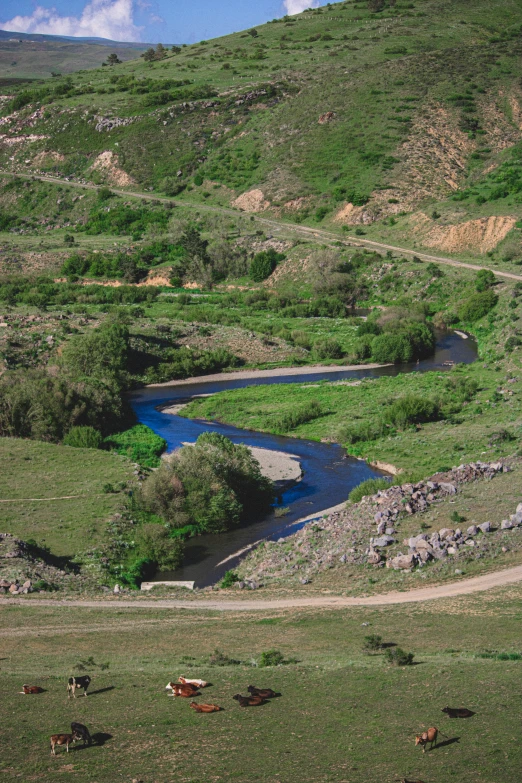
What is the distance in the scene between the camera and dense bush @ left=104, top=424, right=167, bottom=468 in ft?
187

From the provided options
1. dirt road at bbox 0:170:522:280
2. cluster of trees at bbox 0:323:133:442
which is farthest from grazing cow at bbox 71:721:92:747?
dirt road at bbox 0:170:522:280

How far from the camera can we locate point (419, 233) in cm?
12162

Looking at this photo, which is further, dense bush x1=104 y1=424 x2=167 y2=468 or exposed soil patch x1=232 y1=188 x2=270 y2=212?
exposed soil patch x1=232 y1=188 x2=270 y2=212

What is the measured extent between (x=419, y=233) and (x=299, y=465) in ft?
235

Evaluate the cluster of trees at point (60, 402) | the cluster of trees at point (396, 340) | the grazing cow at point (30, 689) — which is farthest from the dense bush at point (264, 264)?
the grazing cow at point (30, 689)

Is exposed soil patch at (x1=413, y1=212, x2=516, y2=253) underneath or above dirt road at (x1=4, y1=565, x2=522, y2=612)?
above

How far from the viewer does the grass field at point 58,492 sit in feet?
141

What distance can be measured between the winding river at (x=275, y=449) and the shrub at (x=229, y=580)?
4.09 ft

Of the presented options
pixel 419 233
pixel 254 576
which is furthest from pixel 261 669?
pixel 419 233

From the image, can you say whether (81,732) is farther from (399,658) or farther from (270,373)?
(270,373)

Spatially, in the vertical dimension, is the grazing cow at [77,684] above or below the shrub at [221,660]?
above

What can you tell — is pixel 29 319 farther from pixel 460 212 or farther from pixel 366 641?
pixel 366 641

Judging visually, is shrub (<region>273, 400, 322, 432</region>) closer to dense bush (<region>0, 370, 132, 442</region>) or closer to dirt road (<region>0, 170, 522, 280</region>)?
dense bush (<region>0, 370, 132, 442</region>)

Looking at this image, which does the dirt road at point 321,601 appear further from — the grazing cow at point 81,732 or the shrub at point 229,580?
the grazing cow at point 81,732
